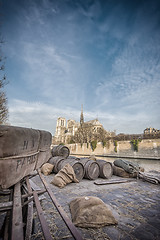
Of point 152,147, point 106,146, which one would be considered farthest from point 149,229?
point 106,146

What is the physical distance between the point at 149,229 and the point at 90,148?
32786 millimetres

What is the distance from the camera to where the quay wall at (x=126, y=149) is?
22.4 meters

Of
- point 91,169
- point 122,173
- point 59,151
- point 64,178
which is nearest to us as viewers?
point 64,178

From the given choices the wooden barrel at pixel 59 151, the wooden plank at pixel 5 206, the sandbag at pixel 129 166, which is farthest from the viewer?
the wooden barrel at pixel 59 151

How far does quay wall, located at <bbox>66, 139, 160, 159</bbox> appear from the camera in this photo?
73.4 feet

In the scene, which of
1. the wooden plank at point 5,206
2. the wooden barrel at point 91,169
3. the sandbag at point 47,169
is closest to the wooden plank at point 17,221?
the wooden plank at point 5,206

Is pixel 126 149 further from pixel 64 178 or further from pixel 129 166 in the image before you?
pixel 64 178

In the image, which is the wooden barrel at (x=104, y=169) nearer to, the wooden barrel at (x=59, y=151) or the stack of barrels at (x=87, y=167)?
the stack of barrels at (x=87, y=167)

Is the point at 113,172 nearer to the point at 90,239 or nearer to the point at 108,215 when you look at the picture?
the point at 108,215

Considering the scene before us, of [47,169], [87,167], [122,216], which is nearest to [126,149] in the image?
[87,167]

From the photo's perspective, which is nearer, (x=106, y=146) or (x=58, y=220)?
(x=58, y=220)

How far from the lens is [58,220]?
252 cm

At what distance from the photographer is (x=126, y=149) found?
2606cm

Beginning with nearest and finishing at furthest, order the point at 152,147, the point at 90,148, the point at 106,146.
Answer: the point at 152,147 → the point at 106,146 → the point at 90,148
